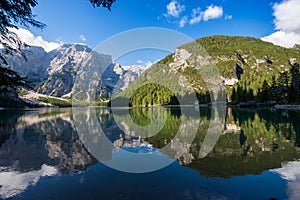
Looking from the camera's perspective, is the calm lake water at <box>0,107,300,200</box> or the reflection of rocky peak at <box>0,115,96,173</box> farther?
the reflection of rocky peak at <box>0,115,96,173</box>

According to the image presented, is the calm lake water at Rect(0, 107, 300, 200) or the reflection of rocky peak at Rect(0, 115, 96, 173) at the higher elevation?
the calm lake water at Rect(0, 107, 300, 200)

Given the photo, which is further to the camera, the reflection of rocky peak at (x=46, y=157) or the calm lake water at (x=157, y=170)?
the reflection of rocky peak at (x=46, y=157)

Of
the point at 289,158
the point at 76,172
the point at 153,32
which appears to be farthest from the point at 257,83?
the point at 76,172

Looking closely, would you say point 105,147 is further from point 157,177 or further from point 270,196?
point 270,196

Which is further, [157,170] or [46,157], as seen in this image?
[46,157]

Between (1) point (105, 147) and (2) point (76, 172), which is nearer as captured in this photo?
(2) point (76, 172)

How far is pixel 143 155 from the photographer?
12.8m

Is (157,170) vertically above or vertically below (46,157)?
above

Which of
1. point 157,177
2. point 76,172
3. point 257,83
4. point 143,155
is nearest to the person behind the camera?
point 157,177

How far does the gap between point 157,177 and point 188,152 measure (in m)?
4.61

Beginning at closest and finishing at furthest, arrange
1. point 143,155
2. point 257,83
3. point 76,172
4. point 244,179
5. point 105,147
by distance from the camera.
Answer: point 244,179 → point 76,172 → point 143,155 → point 105,147 → point 257,83

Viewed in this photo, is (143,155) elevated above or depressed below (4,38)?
below

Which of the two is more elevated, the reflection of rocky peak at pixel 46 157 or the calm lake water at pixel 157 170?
the calm lake water at pixel 157 170

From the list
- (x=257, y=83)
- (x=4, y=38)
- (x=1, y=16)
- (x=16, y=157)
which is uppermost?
(x=257, y=83)
